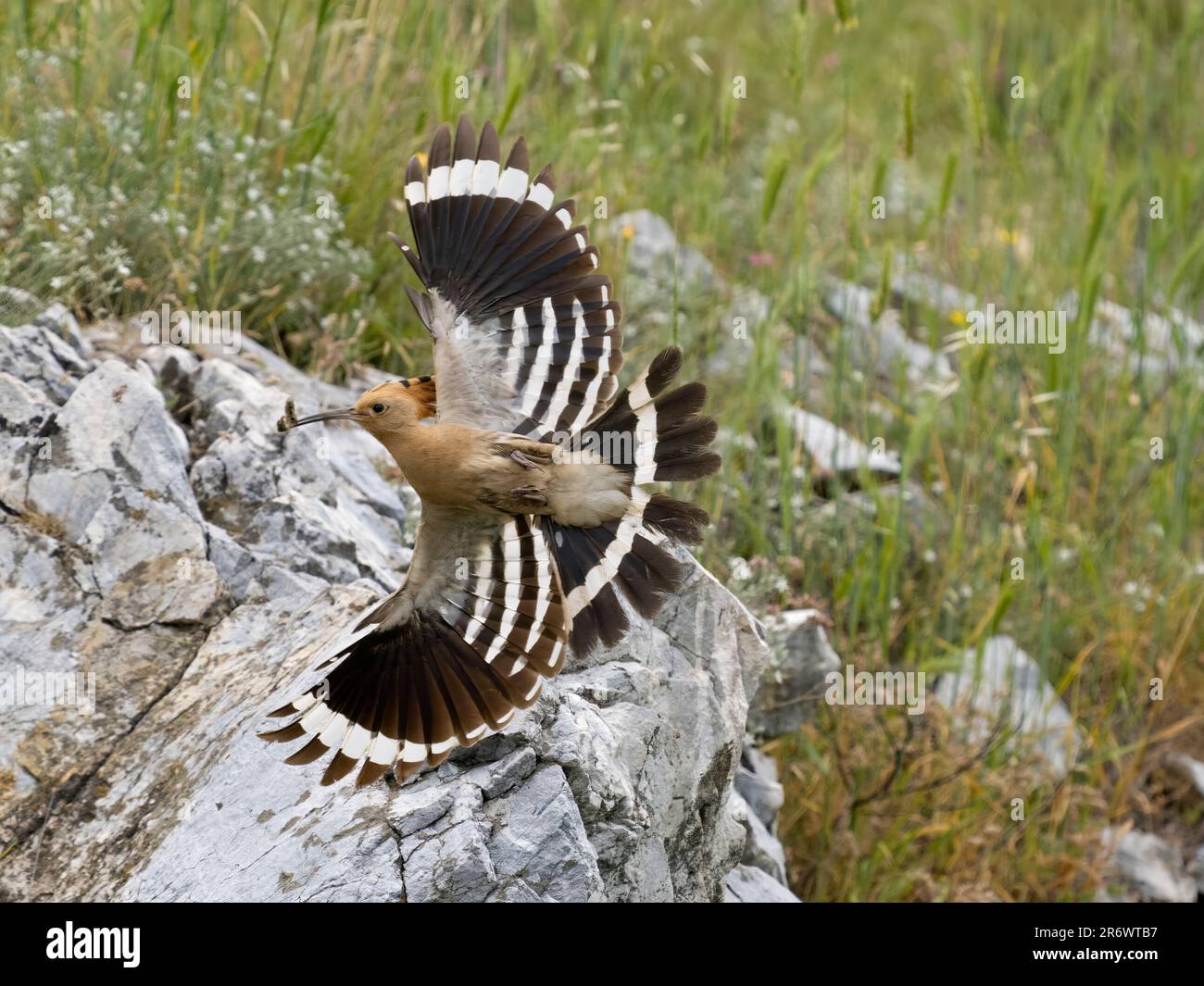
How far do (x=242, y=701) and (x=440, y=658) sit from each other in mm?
464

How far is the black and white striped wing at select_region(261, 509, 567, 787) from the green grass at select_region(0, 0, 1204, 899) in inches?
44.9

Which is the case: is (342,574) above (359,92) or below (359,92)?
below

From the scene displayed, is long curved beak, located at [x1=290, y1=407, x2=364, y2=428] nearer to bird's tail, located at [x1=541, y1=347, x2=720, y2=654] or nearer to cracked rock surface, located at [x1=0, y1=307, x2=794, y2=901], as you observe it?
cracked rock surface, located at [x1=0, y1=307, x2=794, y2=901]

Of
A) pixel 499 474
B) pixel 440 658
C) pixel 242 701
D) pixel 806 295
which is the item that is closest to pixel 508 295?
pixel 499 474

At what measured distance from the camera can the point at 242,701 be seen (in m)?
3.21

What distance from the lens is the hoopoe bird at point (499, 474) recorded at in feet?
10.1

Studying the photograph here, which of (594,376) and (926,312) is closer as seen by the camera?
(594,376)

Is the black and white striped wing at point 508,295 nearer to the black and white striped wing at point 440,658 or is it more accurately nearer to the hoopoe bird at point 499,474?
the hoopoe bird at point 499,474

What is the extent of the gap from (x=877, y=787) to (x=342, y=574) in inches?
77.8

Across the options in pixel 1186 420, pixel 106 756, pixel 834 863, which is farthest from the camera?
pixel 1186 420

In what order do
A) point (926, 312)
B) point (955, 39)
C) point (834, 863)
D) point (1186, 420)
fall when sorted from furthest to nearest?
point (955, 39) → point (926, 312) → point (1186, 420) → point (834, 863)

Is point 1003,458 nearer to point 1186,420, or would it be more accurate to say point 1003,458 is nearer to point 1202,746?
point 1186,420
